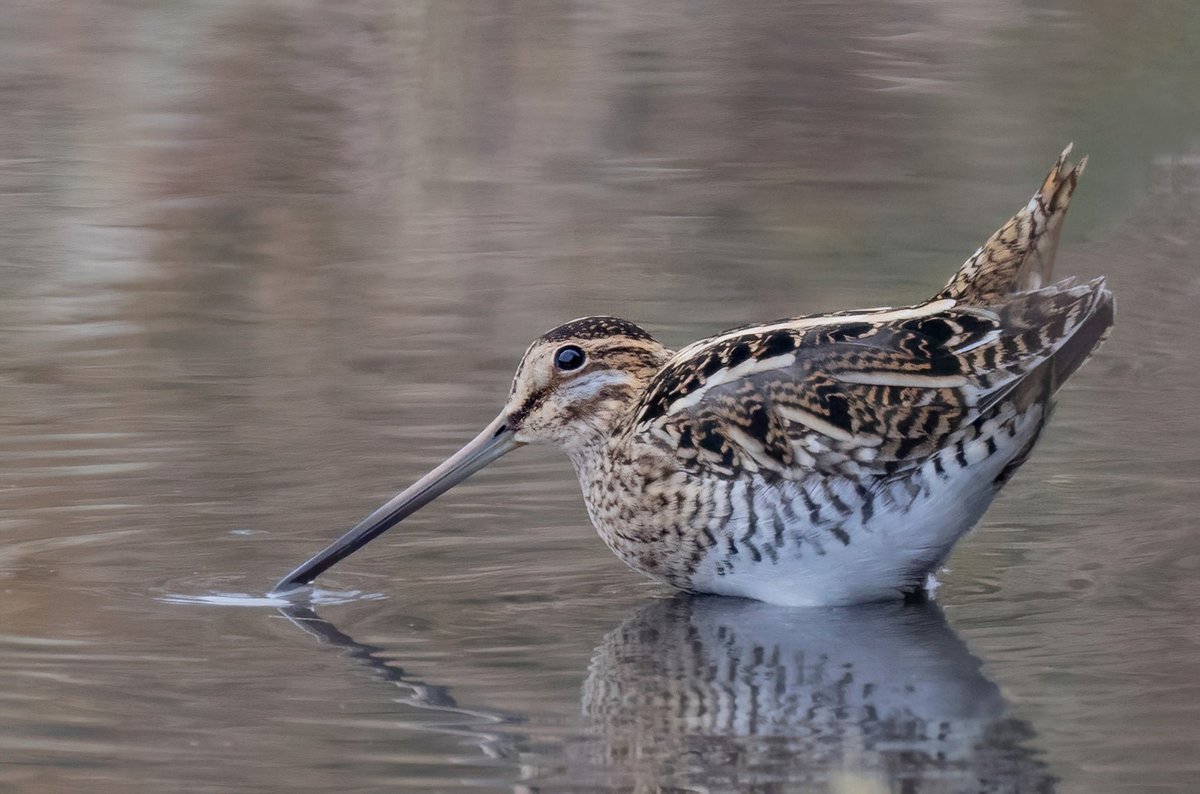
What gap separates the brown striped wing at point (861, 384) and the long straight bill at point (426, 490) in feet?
2.16

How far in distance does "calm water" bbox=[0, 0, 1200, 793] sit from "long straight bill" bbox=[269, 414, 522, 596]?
0.12 metres

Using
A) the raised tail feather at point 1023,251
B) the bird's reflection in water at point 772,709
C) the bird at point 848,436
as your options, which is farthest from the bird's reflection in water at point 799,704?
the raised tail feather at point 1023,251

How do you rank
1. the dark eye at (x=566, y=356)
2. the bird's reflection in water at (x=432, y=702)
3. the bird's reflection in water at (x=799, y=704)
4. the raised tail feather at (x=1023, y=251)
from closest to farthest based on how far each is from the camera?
the bird's reflection in water at (x=799, y=704) < the bird's reflection in water at (x=432, y=702) < the raised tail feather at (x=1023, y=251) < the dark eye at (x=566, y=356)

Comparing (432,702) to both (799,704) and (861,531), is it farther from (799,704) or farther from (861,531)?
(861,531)

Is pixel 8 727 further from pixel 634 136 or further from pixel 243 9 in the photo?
pixel 243 9

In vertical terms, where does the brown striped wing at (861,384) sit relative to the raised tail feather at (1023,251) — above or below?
below

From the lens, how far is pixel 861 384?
5566mm

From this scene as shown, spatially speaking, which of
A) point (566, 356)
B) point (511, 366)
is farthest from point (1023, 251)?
point (511, 366)

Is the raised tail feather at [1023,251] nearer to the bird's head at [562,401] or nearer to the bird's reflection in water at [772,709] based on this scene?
the bird's reflection in water at [772,709]

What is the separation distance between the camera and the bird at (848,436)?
5.48m

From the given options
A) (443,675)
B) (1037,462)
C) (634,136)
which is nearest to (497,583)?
(443,675)

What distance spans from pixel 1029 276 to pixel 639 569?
1.36m

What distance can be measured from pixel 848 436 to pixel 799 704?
2.91 ft

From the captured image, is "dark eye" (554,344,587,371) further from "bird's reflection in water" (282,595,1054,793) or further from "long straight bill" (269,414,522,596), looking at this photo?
"bird's reflection in water" (282,595,1054,793)
